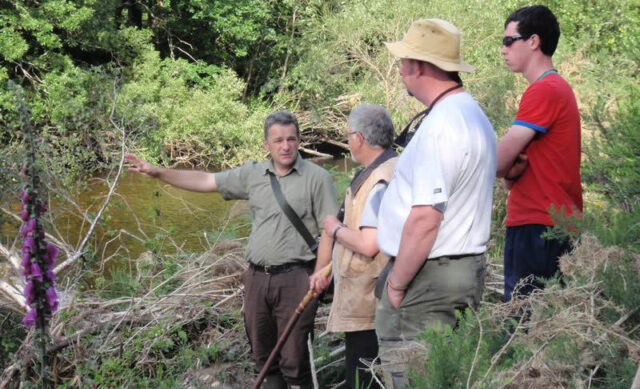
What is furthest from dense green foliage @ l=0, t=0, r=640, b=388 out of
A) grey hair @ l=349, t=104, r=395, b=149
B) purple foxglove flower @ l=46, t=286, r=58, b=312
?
purple foxglove flower @ l=46, t=286, r=58, b=312

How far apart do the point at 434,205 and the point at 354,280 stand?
108 centimetres

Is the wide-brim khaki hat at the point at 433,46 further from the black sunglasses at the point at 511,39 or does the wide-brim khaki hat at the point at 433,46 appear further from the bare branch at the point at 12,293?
the bare branch at the point at 12,293

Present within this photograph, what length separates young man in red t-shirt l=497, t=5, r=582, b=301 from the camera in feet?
11.6

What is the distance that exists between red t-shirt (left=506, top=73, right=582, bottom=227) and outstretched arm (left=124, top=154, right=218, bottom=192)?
1883 mm

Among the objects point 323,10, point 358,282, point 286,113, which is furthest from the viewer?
point 323,10

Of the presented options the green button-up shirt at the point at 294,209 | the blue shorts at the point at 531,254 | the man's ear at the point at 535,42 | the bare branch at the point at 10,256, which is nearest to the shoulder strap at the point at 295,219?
the green button-up shirt at the point at 294,209

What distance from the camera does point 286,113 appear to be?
186 inches

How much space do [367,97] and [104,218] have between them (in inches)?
663

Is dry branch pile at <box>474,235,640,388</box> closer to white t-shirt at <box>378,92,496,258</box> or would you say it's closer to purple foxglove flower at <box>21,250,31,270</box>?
white t-shirt at <box>378,92,496,258</box>

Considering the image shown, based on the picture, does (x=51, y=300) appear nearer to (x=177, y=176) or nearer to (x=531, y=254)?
(x=177, y=176)

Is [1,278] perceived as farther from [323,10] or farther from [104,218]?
[323,10]

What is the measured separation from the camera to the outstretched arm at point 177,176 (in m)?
4.57

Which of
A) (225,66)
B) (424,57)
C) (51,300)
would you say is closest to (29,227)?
(51,300)

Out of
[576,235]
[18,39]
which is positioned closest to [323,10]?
[18,39]
